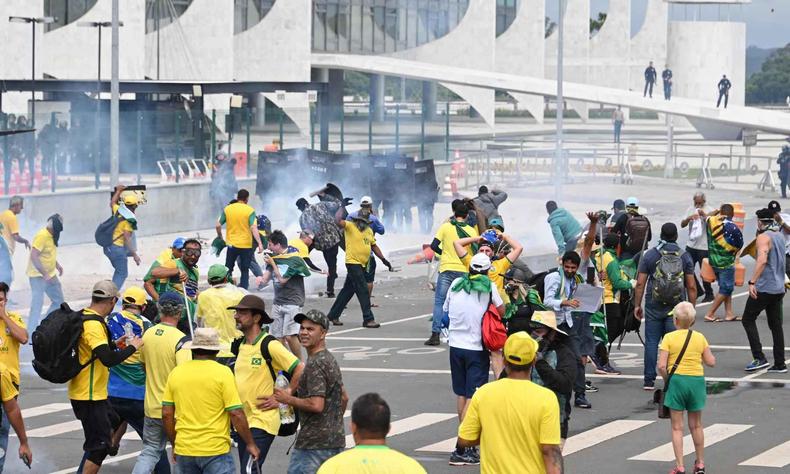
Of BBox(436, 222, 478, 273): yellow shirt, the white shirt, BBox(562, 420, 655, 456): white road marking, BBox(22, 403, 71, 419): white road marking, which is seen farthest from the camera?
BBox(436, 222, 478, 273): yellow shirt

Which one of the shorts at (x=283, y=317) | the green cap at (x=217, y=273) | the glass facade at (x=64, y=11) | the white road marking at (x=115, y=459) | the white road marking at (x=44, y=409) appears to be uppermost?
the glass facade at (x=64, y=11)

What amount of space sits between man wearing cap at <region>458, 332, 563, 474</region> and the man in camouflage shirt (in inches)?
52.6

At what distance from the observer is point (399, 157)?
120 feet

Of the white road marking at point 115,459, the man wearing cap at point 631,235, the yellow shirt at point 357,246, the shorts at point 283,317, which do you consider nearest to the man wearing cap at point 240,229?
the yellow shirt at point 357,246

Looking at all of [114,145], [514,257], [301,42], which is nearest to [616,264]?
[514,257]

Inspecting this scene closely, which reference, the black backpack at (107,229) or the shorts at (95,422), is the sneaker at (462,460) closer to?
the shorts at (95,422)

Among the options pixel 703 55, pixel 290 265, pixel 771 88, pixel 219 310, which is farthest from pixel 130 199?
pixel 771 88

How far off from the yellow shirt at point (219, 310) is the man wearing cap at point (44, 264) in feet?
25.3

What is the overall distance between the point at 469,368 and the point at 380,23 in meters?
76.7

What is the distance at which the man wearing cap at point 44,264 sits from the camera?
63.0ft

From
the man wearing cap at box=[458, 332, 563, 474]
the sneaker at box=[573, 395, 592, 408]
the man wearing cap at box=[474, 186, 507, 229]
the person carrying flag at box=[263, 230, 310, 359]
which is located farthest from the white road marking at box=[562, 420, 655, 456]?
the man wearing cap at box=[474, 186, 507, 229]

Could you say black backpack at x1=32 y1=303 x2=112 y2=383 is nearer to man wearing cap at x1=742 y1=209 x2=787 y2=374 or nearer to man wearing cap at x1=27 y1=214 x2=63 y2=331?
man wearing cap at x1=742 y1=209 x2=787 y2=374

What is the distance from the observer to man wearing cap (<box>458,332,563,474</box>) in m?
7.96

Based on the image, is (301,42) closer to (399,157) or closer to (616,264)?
(399,157)
